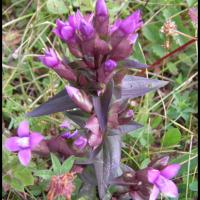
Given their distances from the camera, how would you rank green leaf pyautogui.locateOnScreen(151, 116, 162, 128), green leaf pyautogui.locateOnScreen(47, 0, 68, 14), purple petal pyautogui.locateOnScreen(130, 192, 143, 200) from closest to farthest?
purple petal pyautogui.locateOnScreen(130, 192, 143, 200) → green leaf pyautogui.locateOnScreen(151, 116, 162, 128) → green leaf pyautogui.locateOnScreen(47, 0, 68, 14)

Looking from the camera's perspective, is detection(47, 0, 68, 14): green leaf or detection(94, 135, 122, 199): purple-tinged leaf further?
detection(47, 0, 68, 14): green leaf

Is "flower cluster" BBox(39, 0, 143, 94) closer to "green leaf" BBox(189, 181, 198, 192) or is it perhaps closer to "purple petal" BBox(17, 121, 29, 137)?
"purple petal" BBox(17, 121, 29, 137)

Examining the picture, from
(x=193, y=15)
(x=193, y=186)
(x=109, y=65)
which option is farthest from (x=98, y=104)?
(x=193, y=15)

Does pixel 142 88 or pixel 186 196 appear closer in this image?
pixel 142 88

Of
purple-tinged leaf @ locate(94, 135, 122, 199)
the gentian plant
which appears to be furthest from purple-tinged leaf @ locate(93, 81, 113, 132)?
purple-tinged leaf @ locate(94, 135, 122, 199)

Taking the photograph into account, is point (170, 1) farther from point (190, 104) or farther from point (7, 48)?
point (7, 48)

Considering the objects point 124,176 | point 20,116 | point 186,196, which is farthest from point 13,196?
point 186,196

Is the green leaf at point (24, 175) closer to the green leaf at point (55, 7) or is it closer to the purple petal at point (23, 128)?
the purple petal at point (23, 128)

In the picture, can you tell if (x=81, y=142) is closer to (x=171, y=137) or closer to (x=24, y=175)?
(x=24, y=175)
